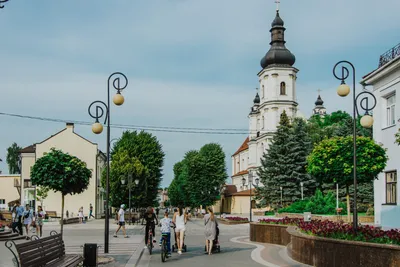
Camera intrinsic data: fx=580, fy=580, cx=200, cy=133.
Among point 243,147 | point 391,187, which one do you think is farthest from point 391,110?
point 243,147

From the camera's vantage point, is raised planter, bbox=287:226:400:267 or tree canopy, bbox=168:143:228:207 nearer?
raised planter, bbox=287:226:400:267

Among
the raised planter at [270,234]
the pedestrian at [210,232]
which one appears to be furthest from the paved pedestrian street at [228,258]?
the raised planter at [270,234]

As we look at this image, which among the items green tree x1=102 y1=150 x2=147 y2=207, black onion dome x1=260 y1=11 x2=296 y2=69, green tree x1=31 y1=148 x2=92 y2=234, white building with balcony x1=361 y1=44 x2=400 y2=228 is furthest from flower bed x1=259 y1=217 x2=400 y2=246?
black onion dome x1=260 y1=11 x2=296 y2=69

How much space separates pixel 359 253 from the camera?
480 inches

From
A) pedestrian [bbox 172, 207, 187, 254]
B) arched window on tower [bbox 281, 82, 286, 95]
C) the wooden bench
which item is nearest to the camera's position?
the wooden bench

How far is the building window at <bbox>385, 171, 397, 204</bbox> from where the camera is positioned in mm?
28672

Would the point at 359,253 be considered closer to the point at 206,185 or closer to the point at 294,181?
the point at 294,181

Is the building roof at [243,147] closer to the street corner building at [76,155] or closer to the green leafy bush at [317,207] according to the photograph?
the street corner building at [76,155]

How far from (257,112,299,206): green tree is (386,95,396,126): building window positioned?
33953 mm

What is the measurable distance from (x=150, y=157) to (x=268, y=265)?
49978 millimetres

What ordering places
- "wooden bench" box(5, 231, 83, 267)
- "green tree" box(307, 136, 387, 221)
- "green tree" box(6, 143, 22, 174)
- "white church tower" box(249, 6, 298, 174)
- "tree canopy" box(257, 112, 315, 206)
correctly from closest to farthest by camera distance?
"wooden bench" box(5, 231, 83, 267) < "green tree" box(307, 136, 387, 221) < "tree canopy" box(257, 112, 315, 206) < "white church tower" box(249, 6, 298, 174) < "green tree" box(6, 143, 22, 174)

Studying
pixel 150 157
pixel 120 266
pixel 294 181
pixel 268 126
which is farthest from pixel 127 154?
pixel 120 266

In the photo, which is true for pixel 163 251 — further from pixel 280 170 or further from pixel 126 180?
pixel 280 170

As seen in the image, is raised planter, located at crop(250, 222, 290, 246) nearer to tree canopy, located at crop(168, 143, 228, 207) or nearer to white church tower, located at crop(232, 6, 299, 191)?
tree canopy, located at crop(168, 143, 228, 207)
